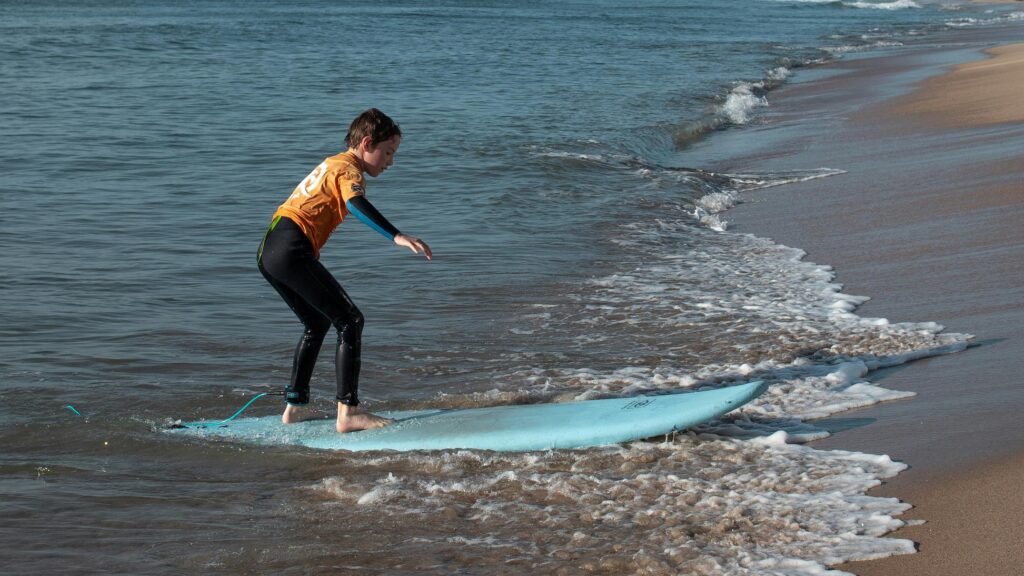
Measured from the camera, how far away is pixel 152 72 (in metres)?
22.4

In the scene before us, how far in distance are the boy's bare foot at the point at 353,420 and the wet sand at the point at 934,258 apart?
6.88 feet

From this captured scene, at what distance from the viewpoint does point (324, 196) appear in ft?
16.8

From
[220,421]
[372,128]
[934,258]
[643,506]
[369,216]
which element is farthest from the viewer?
[934,258]

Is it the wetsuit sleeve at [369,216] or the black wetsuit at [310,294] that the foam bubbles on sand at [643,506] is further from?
the wetsuit sleeve at [369,216]

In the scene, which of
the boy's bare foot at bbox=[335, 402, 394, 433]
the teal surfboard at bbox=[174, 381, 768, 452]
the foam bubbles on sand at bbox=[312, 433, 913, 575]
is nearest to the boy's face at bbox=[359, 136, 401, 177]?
the boy's bare foot at bbox=[335, 402, 394, 433]

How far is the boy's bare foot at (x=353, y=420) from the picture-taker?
5.32 metres

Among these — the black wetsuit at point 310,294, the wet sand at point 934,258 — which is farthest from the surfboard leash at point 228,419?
the wet sand at point 934,258

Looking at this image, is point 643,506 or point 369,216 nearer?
point 643,506

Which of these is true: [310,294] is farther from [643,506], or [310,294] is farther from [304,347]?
[643,506]

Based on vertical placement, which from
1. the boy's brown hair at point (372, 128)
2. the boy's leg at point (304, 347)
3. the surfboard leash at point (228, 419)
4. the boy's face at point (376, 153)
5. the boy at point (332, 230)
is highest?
the boy's brown hair at point (372, 128)

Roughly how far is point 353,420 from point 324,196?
1087 mm

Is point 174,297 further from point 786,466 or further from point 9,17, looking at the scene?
point 9,17

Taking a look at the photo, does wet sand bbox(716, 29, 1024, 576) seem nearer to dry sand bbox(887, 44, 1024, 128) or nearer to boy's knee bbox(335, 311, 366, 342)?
dry sand bbox(887, 44, 1024, 128)

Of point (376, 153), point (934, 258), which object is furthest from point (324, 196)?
point (934, 258)
